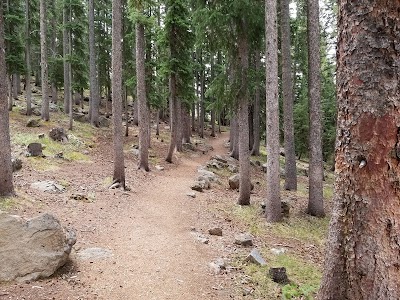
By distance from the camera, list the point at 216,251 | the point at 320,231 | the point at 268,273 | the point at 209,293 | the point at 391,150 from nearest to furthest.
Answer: the point at 391,150 → the point at 209,293 → the point at 268,273 → the point at 216,251 → the point at 320,231

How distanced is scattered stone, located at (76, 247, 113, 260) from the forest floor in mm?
39

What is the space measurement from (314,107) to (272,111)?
7.60 feet

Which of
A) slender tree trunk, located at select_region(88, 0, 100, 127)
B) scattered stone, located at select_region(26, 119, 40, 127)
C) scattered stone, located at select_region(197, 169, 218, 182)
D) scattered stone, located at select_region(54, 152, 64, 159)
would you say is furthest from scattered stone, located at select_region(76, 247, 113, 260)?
slender tree trunk, located at select_region(88, 0, 100, 127)

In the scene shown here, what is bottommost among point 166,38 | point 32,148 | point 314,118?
point 32,148

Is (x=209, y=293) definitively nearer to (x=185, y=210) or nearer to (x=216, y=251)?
(x=216, y=251)

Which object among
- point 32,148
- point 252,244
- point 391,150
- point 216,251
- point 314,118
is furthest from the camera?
point 32,148

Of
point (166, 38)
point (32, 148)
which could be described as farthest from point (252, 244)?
point (166, 38)

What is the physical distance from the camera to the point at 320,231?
1071cm

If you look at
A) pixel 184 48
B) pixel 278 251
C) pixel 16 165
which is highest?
pixel 184 48

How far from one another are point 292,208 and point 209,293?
7.66 meters

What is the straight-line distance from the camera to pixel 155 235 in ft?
27.7

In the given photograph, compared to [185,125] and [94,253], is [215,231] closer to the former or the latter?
[94,253]

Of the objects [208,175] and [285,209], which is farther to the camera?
[208,175]

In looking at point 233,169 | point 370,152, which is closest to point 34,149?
point 233,169
